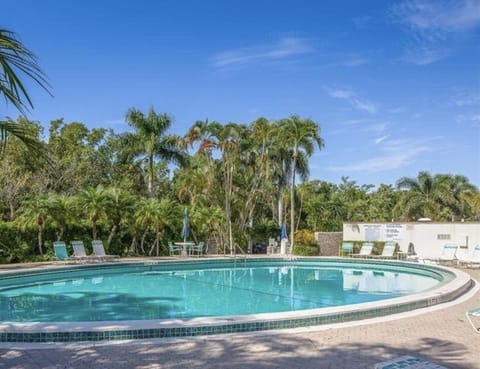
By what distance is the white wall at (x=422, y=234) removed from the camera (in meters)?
20.8

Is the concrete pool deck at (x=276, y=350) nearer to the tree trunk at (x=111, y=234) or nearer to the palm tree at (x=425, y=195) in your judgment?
the tree trunk at (x=111, y=234)

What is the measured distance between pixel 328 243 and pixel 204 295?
14.0m

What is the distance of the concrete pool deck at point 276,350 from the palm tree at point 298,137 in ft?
59.0

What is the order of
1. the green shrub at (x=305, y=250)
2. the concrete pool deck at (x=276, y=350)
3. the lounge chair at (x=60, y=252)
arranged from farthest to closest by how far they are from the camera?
1. the green shrub at (x=305, y=250)
2. the lounge chair at (x=60, y=252)
3. the concrete pool deck at (x=276, y=350)

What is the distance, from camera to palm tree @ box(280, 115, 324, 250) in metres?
25.4

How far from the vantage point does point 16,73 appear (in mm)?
3141

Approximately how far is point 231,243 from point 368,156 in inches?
463

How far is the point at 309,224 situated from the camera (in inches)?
1449

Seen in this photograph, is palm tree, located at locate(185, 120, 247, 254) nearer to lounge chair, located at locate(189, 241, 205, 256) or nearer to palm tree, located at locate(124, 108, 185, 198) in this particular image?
palm tree, located at locate(124, 108, 185, 198)

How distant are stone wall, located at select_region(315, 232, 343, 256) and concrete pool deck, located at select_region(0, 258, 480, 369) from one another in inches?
705

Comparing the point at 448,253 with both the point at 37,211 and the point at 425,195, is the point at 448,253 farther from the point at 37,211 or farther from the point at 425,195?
the point at 425,195

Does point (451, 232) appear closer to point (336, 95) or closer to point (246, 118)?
point (336, 95)

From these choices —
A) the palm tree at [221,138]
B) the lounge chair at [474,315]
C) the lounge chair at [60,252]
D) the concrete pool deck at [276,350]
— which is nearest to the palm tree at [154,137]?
the palm tree at [221,138]

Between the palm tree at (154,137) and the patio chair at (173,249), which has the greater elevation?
the palm tree at (154,137)
